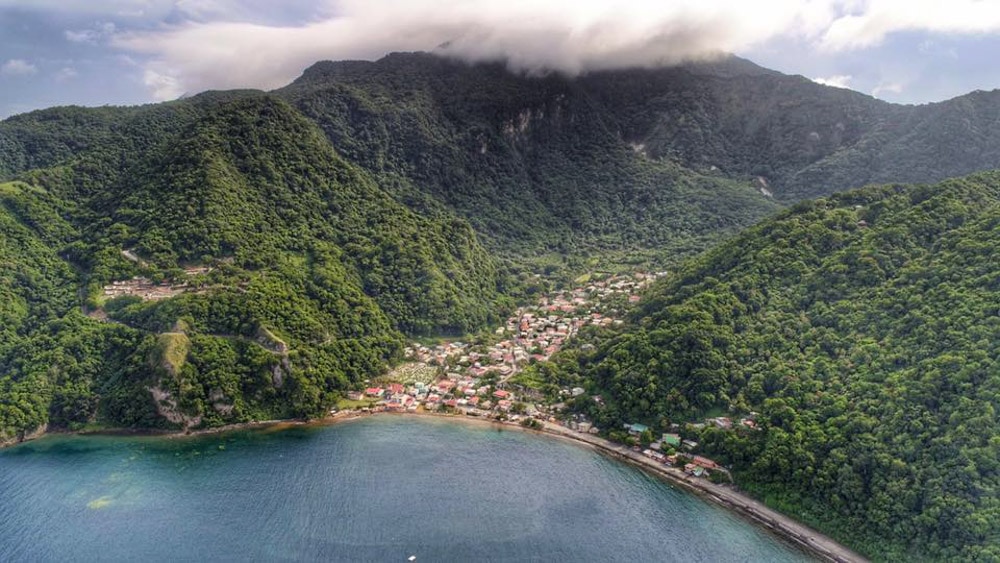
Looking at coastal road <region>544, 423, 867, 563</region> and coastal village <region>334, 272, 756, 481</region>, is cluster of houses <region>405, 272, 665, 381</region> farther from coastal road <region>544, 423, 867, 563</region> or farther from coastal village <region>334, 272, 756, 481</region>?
coastal road <region>544, 423, 867, 563</region>

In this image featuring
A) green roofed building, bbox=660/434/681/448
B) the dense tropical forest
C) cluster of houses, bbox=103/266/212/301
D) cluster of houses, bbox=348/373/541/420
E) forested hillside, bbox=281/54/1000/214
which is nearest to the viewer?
the dense tropical forest

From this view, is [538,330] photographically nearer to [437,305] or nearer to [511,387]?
[437,305]

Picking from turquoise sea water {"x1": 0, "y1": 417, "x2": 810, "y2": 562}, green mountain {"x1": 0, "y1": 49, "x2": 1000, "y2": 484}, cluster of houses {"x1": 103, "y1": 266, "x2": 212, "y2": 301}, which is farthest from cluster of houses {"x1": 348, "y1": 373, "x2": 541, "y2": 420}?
cluster of houses {"x1": 103, "y1": 266, "x2": 212, "y2": 301}

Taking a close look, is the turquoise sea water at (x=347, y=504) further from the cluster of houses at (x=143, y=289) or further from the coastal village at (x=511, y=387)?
the cluster of houses at (x=143, y=289)

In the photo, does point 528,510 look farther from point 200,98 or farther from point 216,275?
point 200,98

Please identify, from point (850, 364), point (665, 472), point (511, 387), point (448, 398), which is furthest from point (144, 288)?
point (850, 364)

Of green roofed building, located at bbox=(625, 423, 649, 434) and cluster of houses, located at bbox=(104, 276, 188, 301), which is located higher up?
cluster of houses, located at bbox=(104, 276, 188, 301)

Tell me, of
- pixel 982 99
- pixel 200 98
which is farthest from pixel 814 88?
pixel 200 98
